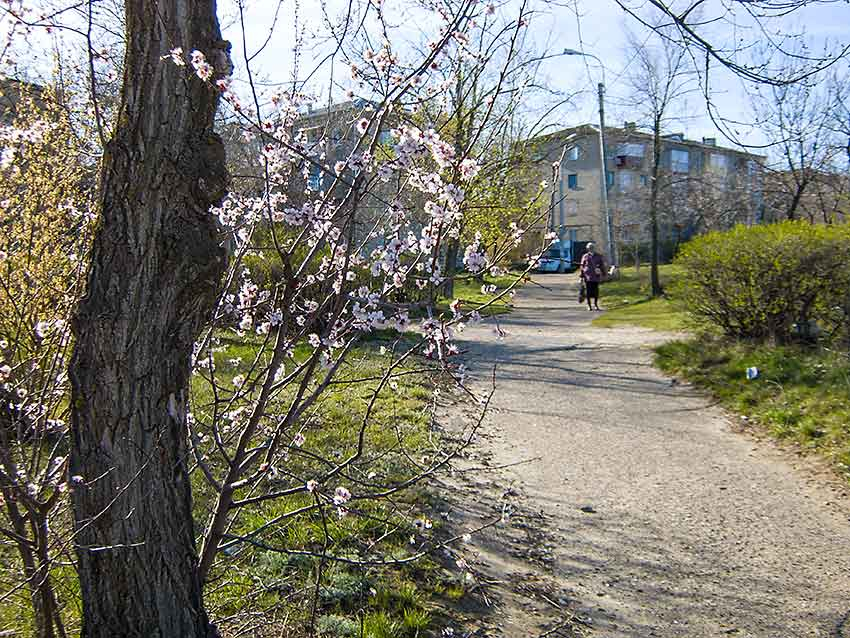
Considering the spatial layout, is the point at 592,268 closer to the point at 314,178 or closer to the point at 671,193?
the point at 671,193

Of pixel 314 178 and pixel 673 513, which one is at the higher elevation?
pixel 314 178

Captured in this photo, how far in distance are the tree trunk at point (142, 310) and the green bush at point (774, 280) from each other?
8.77 metres

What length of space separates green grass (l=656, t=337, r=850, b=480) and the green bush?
0.42m

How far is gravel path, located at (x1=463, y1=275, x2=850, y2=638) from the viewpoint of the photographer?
3.88 metres

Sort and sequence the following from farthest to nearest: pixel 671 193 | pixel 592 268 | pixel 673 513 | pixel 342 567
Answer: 1. pixel 671 193
2. pixel 592 268
3. pixel 673 513
4. pixel 342 567

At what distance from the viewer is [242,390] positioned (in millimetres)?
3289

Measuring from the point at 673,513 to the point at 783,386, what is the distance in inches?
139

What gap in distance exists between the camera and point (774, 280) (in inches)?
372

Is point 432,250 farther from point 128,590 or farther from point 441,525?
point 441,525

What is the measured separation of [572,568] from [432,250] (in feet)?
8.28

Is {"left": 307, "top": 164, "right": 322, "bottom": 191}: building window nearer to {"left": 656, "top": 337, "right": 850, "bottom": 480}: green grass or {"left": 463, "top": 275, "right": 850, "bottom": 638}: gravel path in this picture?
{"left": 463, "top": 275, "right": 850, "bottom": 638}: gravel path

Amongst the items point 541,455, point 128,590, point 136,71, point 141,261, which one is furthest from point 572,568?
point 136,71

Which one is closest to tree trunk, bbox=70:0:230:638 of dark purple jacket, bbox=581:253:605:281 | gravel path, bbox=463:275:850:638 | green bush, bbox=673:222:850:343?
gravel path, bbox=463:275:850:638

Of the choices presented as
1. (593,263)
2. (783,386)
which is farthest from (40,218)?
(593,263)
